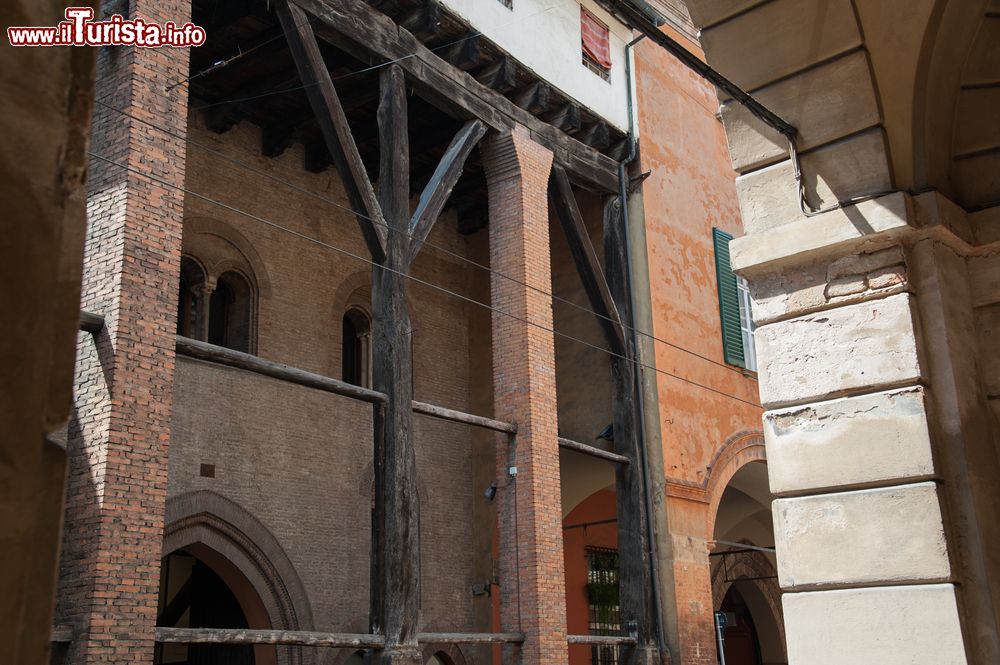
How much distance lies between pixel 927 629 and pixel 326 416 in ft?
35.1

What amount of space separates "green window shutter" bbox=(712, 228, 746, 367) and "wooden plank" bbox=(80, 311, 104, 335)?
10538mm

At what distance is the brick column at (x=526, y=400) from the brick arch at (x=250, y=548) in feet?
8.79

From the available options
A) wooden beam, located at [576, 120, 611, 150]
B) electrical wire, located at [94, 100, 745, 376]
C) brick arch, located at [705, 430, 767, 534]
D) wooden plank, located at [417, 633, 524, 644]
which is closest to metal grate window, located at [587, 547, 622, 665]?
brick arch, located at [705, 430, 767, 534]

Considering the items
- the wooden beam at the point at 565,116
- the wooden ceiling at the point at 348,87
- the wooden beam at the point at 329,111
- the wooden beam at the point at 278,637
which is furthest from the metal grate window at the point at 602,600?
the wooden beam at the point at 329,111

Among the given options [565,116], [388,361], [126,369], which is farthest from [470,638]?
[565,116]

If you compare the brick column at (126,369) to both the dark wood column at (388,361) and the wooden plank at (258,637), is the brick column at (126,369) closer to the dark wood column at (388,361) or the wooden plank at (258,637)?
the wooden plank at (258,637)

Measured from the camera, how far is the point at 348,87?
516 inches

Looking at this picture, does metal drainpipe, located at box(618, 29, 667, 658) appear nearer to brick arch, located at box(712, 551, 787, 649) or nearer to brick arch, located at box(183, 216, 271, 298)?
brick arch, located at box(183, 216, 271, 298)

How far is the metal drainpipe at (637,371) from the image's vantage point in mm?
13242

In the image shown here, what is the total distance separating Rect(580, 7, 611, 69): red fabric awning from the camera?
570 inches

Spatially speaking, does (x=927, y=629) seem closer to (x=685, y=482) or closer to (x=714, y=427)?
(x=685, y=482)

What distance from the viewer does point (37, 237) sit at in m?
1.05

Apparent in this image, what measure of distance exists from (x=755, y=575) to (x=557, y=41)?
11.9 m

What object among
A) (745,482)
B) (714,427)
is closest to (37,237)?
(714,427)
